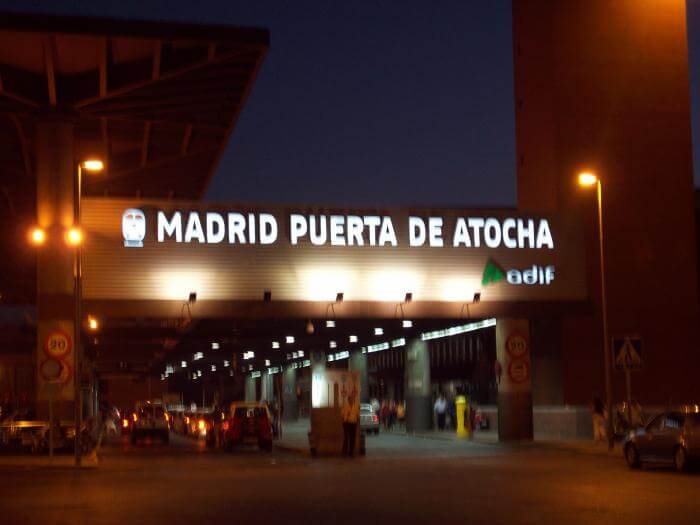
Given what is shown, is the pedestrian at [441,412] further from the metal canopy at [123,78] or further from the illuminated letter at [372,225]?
the metal canopy at [123,78]

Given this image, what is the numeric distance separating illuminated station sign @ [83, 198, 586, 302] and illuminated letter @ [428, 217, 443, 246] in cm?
3

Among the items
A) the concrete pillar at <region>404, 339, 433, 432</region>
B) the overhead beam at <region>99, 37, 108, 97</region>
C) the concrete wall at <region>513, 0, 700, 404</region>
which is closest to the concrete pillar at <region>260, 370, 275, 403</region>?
the concrete pillar at <region>404, 339, 433, 432</region>

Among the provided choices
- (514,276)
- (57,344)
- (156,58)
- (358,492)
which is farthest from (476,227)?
(358,492)

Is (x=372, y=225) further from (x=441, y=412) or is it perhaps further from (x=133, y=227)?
(x=441, y=412)

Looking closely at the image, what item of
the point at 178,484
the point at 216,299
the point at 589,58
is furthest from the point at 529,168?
the point at 178,484

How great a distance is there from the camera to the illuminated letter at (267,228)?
37906mm

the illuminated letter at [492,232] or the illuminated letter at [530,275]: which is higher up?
the illuminated letter at [492,232]

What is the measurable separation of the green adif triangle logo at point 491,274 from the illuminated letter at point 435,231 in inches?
74.0

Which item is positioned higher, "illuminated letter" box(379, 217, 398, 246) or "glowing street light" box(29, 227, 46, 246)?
"illuminated letter" box(379, 217, 398, 246)

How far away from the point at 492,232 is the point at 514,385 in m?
5.39

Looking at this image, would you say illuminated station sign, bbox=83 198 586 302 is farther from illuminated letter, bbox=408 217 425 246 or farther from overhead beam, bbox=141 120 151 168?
overhead beam, bbox=141 120 151 168

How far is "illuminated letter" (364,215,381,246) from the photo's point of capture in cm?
3888

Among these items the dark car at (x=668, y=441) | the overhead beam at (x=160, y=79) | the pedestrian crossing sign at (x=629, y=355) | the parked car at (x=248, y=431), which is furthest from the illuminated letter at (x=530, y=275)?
the dark car at (x=668, y=441)

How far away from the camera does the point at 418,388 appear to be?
53406 millimetres
